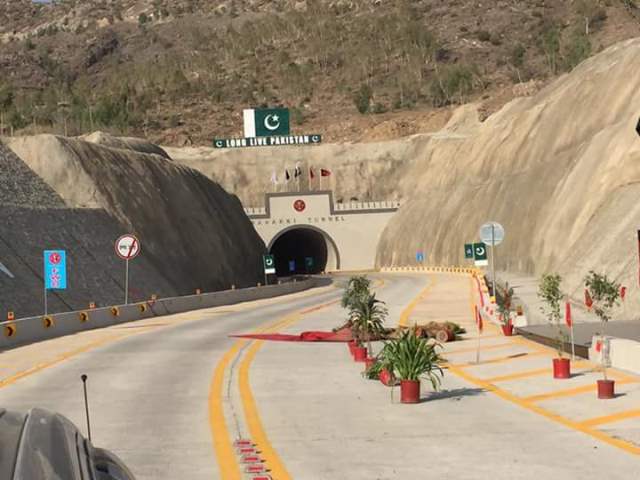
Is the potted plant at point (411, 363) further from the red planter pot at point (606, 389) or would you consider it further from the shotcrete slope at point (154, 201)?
the shotcrete slope at point (154, 201)

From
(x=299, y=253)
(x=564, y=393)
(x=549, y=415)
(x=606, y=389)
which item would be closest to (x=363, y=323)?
(x=564, y=393)

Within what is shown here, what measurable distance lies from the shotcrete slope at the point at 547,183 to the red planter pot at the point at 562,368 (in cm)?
1434

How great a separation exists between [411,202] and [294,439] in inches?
3998

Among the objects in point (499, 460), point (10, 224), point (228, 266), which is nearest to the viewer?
point (499, 460)

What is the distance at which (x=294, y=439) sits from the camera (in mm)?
12789

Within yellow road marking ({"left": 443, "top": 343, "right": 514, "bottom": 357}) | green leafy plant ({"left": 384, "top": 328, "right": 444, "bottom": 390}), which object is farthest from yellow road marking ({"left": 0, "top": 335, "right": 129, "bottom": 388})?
yellow road marking ({"left": 443, "top": 343, "right": 514, "bottom": 357})

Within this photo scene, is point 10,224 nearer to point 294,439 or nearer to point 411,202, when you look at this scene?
point 294,439

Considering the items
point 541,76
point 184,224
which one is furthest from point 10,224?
point 541,76

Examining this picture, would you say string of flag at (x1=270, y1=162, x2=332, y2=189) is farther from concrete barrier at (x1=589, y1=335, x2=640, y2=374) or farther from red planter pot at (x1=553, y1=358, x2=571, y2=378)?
red planter pot at (x1=553, y1=358, x2=571, y2=378)

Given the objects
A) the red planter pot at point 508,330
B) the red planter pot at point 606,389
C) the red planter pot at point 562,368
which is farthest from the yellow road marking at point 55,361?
the red planter pot at point 508,330

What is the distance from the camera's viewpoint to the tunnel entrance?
11912cm

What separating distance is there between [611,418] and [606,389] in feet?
5.78

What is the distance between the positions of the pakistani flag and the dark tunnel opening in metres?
14.2

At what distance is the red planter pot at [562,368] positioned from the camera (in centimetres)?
1819
